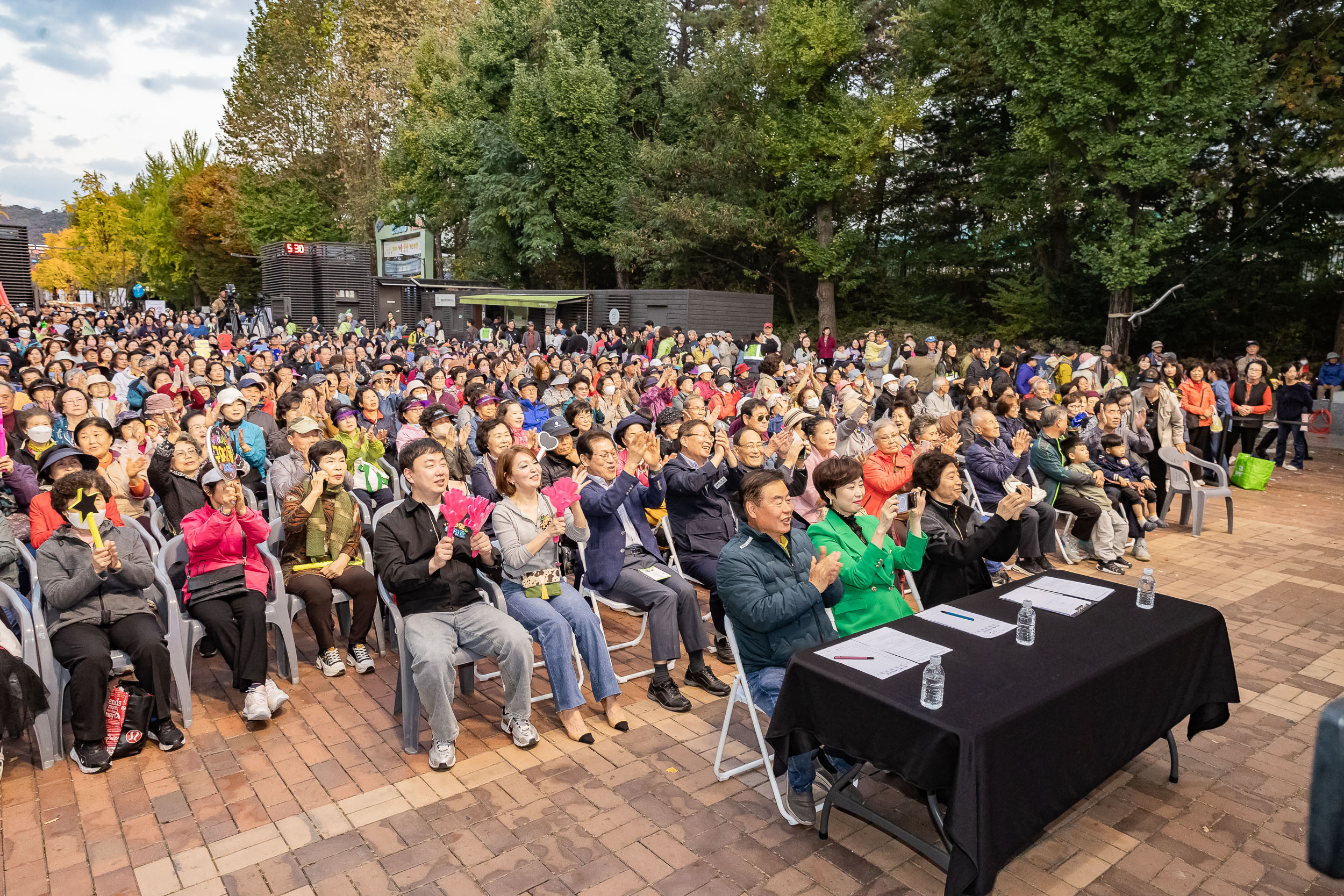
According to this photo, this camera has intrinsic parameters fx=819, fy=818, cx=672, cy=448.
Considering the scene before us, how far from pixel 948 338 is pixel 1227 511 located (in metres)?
15.9

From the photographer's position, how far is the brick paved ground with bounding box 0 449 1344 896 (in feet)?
10.7

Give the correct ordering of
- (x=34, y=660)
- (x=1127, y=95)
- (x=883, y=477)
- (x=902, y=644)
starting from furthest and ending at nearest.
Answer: (x=1127, y=95) → (x=883, y=477) → (x=34, y=660) → (x=902, y=644)

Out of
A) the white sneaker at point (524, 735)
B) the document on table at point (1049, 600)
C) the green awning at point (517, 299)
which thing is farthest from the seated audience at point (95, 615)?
the green awning at point (517, 299)

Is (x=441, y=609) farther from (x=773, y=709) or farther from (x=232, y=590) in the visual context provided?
(x=773, y=709)

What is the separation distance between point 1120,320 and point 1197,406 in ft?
28.5

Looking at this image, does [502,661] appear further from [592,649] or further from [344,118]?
[344,118]

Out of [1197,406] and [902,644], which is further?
[1197,406]

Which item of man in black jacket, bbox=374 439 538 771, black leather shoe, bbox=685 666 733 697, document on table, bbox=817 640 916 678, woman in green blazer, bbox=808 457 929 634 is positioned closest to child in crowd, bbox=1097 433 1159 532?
woman in green blazer, bbox=808 457 929 634

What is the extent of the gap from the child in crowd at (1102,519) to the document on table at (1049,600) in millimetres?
3792

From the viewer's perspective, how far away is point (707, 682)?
502 centimetres

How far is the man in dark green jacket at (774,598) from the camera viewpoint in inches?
144

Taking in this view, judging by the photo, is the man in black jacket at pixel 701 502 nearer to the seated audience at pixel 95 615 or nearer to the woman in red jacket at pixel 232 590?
the woman in red jacket at pixel 232 590

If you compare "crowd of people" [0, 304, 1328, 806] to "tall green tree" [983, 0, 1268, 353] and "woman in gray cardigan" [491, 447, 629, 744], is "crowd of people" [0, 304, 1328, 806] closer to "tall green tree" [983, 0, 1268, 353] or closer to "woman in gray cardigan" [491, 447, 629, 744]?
"woman in gray cardigan" [491, 447, 629, 744]

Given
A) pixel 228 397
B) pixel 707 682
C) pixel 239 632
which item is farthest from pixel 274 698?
pixel 228 397
